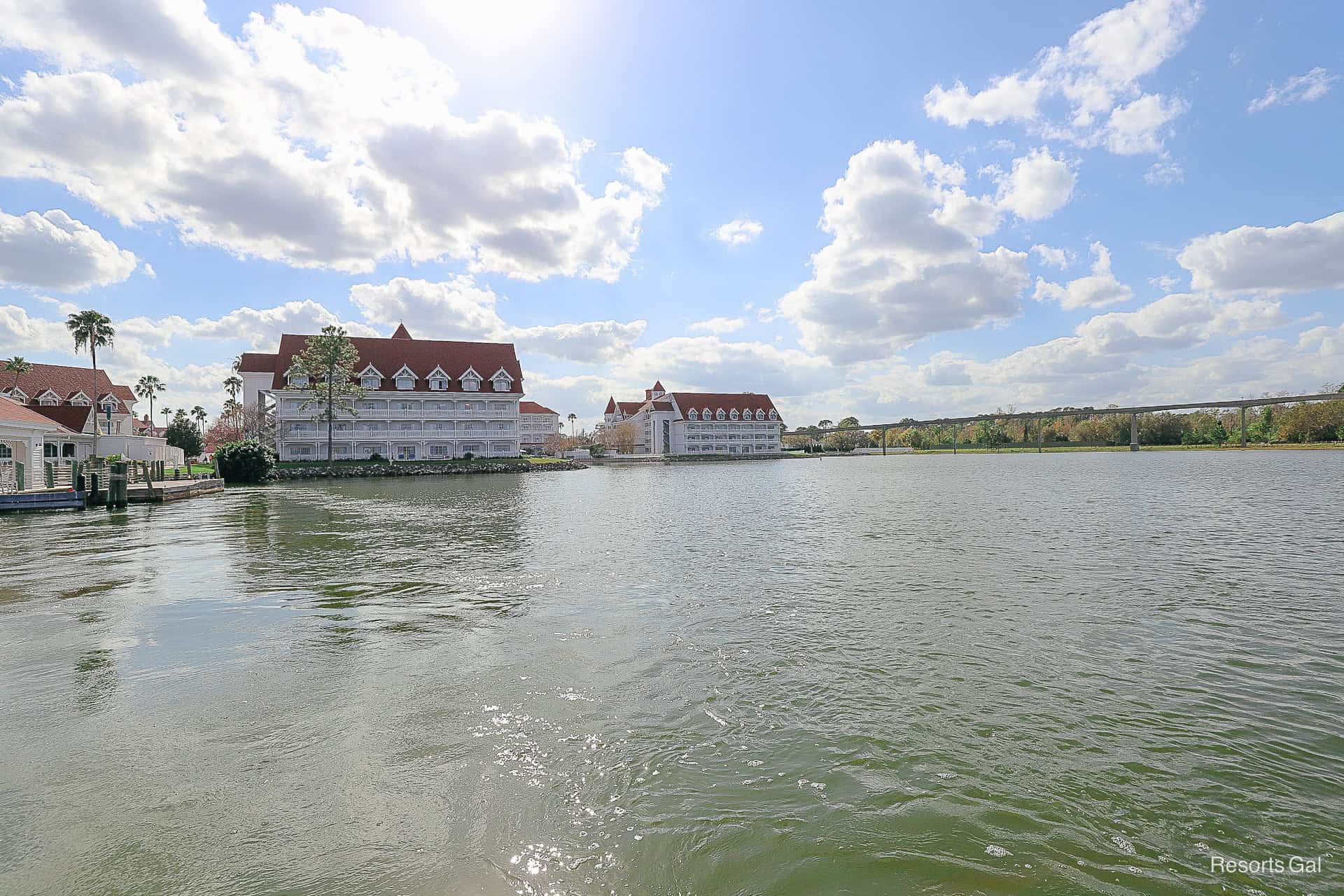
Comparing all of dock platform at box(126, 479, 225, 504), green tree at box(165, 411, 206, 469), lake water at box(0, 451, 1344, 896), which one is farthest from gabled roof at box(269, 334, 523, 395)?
lake water at box(0, 451, 1344, 896)

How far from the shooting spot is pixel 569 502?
34406 mm

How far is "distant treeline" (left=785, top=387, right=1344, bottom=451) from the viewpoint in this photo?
118 m

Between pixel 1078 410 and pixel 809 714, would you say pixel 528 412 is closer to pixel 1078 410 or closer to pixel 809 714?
pixel 1078 410

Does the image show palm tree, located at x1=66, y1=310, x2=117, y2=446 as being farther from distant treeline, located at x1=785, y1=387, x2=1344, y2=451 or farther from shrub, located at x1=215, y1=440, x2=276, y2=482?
distant treeline, located at x1=785, y1=387, x2=1344, y2=451

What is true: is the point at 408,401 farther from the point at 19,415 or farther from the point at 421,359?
the point at 19,415

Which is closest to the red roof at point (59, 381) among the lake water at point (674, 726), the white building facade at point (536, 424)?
the lake water at point (674, 726)

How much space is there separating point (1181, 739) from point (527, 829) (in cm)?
598

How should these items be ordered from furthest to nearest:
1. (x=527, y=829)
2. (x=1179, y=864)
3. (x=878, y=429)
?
(x=878, y=429) → (x=527, y=829) → (x=1179, y=864)

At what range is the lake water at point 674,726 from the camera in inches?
169

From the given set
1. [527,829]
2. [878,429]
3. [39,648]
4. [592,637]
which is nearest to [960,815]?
[527,829]

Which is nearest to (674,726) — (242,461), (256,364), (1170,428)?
(242,461)

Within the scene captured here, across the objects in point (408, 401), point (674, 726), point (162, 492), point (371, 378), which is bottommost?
point (674, 726)

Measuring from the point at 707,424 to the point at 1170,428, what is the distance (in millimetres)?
104248

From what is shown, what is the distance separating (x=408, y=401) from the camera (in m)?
81.3
